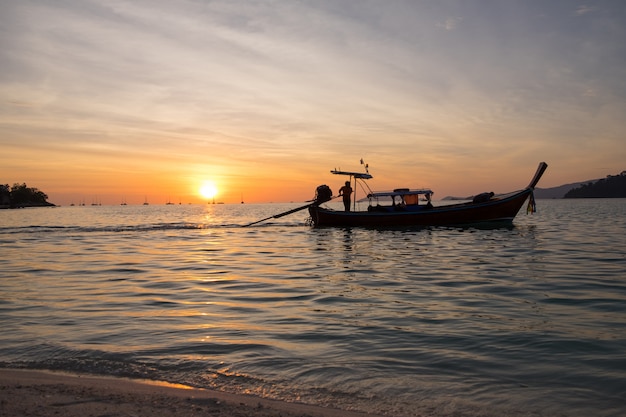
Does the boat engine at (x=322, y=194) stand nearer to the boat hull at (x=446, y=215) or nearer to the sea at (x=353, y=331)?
the boat hull at (x=446, y=215)

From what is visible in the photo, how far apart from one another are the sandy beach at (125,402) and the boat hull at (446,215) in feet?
127

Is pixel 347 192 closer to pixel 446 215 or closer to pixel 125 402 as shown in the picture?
pixel 446 215

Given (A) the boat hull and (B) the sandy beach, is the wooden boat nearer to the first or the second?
(A) the boat hull

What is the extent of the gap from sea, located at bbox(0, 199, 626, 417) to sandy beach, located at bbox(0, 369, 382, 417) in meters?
0.57

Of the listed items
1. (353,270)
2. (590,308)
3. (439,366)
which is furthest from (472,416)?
(353,270)

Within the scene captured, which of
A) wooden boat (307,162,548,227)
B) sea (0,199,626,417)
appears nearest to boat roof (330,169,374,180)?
wooden boat (307,162,548,227)

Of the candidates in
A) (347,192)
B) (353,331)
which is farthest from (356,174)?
(353,331)

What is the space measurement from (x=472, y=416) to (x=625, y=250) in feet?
76.0

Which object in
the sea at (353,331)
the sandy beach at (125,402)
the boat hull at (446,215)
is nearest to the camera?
the sandy beach at (125,402)

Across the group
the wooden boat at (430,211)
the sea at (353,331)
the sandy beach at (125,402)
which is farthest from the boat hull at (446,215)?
the sandy beach at (125,402)

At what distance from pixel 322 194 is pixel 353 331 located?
3984 centimetres

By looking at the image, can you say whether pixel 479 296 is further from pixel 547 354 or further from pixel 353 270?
pixel 353 270

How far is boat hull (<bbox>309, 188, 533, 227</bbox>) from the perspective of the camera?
141 ft

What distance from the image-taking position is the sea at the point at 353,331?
19.7ft
